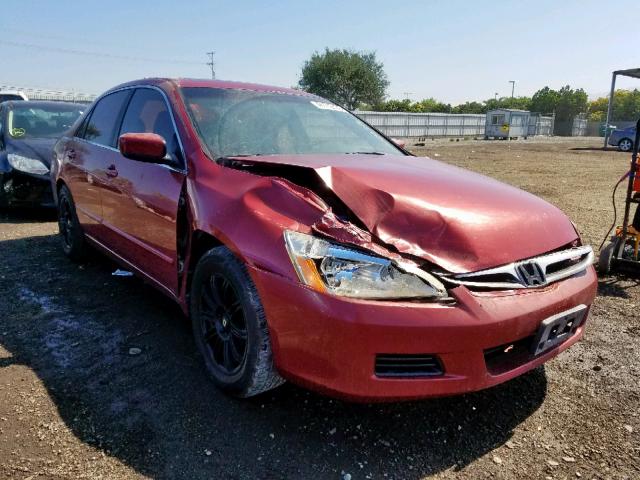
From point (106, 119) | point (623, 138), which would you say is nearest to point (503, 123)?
point (623, 138)

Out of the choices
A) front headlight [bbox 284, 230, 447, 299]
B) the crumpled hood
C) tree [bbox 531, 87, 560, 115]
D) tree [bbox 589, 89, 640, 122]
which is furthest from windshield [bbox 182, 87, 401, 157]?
tree [bbox 589, 89, 640, 122]

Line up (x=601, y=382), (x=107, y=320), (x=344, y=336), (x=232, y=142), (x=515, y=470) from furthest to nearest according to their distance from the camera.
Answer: (x=107, y=320), (x=232, y=142), (x=601, y=382), (x=515, y=470), (x=344, y=336)

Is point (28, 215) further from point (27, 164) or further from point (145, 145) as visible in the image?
point (145, 145)

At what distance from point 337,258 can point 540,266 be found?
941 millimetres

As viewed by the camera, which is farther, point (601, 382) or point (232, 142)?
point (232, 142)

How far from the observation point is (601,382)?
2734 millimetres

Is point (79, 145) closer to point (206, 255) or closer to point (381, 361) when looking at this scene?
point (206, 255)

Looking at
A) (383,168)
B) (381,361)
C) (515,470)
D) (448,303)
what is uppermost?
(383,168)

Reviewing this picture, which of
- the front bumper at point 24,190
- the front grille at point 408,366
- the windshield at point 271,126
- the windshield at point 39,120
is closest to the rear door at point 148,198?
the windshield at point 271,126

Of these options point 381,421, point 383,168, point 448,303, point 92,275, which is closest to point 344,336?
point 448,303

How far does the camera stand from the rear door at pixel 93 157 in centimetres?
381

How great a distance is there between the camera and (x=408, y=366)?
6.48 feet

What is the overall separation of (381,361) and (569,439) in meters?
1.03

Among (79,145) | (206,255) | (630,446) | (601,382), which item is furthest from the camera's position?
(79,145)
